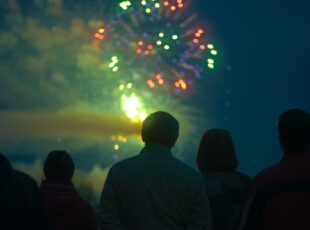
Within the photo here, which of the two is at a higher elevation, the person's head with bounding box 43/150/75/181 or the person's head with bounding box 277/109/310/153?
the person's head with bounding box 277/109/310/153

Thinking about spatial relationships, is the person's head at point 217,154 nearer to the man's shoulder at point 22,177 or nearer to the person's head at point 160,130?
the person's head at point 160,130

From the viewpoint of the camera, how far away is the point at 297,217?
503 centimetres

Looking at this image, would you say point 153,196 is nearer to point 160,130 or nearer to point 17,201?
point 160,130

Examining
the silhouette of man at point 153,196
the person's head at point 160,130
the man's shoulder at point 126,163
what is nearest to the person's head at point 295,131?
the silhouette of man at point 153,196

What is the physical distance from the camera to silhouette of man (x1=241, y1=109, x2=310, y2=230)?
16.5 ft

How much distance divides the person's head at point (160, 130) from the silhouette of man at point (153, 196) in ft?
0.58

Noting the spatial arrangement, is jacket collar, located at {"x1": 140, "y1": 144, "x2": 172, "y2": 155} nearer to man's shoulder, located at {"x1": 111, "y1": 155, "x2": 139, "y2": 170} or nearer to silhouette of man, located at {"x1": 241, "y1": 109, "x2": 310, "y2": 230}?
man's shoulder, located at {"x1": 111, "y1": 155, "x2": 139, "y2": 170}

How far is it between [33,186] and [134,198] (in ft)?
3.78

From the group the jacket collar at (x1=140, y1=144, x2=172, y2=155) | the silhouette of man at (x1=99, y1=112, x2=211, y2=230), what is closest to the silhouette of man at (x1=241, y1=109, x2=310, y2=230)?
the silhouette of man at (x1=99, y1=112, x2=211, y2=230)

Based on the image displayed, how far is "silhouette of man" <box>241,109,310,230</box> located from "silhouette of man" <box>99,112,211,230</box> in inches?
40.3

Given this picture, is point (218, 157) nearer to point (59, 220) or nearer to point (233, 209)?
point (233, 209)

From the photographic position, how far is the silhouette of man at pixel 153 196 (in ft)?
19.8

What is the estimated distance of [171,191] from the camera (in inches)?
240

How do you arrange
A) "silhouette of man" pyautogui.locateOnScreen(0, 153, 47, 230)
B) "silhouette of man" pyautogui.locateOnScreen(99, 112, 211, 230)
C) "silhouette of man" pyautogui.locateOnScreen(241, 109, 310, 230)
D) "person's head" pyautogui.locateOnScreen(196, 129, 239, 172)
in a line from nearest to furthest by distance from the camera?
"silhouette of man" pyautogui.locateOnScreen(241, 109, 310, 230) → "silhouette of man" pyautogui.locateOnScreen(0, 153, 47, 230) → "silhouette of man" pyautogui.locateOnScreen(99, 112, 211, 230) → "person's head" pyautogui.locateOnScreen(196, 129, 239, 172)
